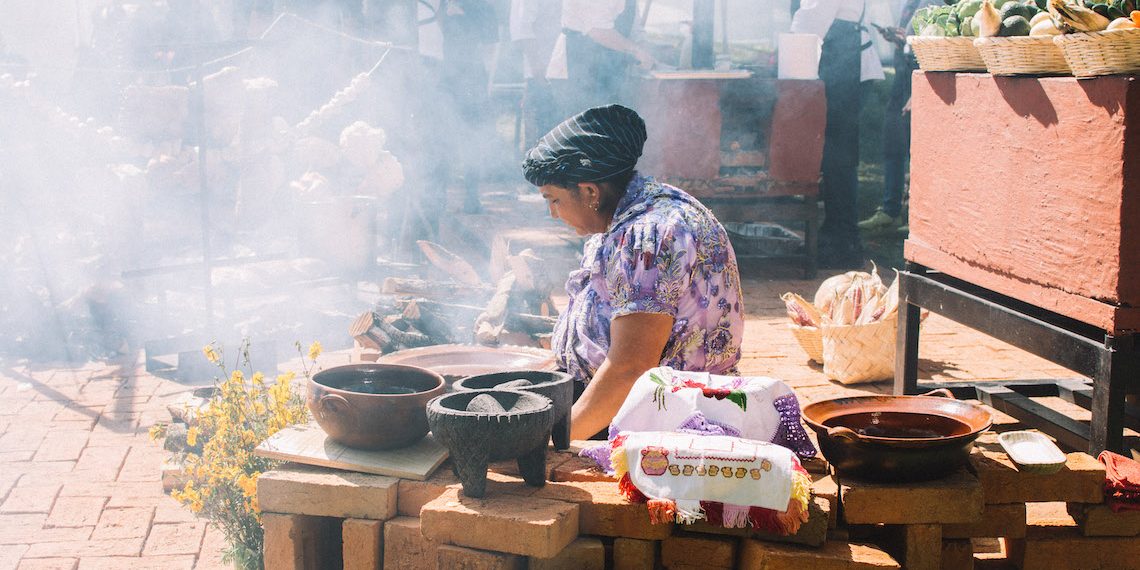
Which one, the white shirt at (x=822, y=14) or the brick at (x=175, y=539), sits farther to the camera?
the white shirt at (x=822, y=14)

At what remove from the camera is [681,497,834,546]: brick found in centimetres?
211

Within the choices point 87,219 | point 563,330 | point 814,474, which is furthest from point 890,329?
point 87,219

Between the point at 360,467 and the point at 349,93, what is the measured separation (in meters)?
6.10

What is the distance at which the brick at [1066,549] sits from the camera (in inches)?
102

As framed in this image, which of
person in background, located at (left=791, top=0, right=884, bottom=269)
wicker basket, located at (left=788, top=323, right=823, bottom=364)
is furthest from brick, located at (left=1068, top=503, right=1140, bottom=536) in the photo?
person in background, located at (left=791, top=0, right=884, bottom=269)

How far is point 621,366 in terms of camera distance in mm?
2922

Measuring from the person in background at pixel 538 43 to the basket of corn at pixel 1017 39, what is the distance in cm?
589

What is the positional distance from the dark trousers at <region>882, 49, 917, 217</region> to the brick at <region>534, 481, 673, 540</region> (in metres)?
8.03

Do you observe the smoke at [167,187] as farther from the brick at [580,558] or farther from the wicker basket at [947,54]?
the brick at [580,558]

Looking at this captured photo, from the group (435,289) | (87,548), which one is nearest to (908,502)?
(87,548)

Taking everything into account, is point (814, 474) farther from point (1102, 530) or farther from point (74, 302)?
point (74, 302)

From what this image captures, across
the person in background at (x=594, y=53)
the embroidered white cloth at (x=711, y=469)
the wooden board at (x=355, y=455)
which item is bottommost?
the wooden board at (x=355, y=455)

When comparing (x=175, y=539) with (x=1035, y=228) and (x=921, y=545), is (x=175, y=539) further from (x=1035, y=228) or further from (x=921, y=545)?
(x=1035, y=228)

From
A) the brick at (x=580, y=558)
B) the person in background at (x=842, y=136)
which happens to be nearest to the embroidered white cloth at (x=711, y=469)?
the brick at (x=580, y=558)
